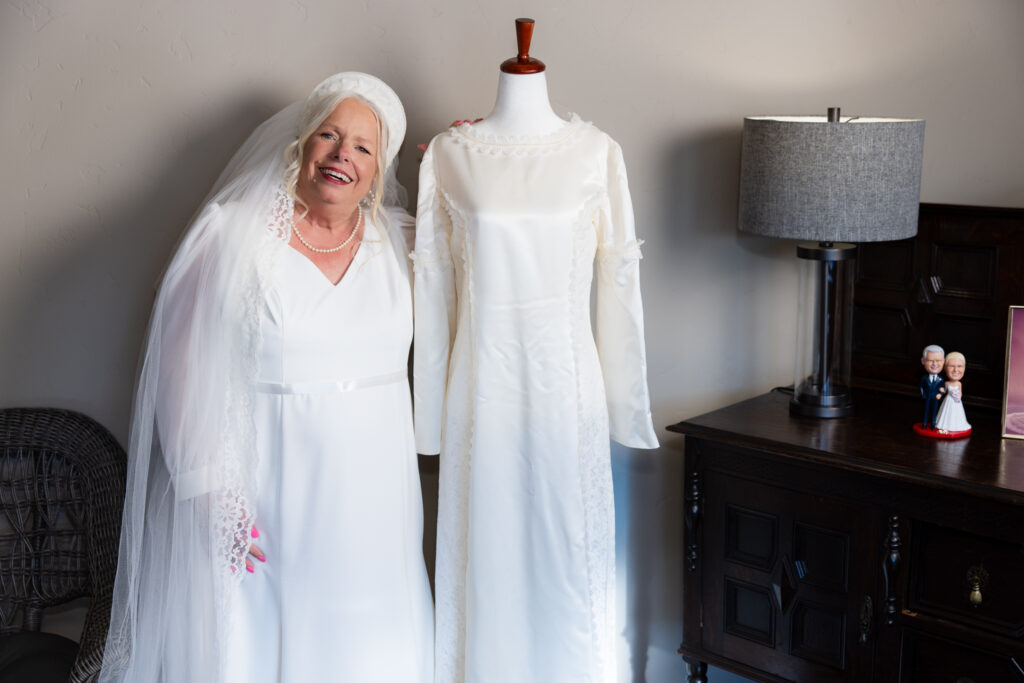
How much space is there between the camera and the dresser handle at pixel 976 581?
1.91 metres

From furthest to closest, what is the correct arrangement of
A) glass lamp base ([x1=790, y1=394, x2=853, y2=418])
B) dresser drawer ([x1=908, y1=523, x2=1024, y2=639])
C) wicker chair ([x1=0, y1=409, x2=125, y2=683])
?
wicker chair ([x1=0, y1=409, x2=125, y2=683]) < glass lamp base ([x1=790, y1=394, x2=853, y2=418]) < dresser drawer ([x1=908, y1=523, x2=1024, y2=639])

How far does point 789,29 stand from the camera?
239 cm

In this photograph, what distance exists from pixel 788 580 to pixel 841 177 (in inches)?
33.2

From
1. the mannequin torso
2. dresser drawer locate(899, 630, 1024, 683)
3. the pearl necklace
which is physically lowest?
dresser drawer locate(899, 630, 1024, 683)

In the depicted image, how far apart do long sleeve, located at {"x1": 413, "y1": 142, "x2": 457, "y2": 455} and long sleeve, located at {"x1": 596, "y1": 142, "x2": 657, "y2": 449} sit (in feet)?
1.07

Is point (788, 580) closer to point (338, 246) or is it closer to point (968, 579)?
point (968, 579)

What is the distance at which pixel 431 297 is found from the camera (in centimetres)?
219

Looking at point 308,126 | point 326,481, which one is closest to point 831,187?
point 308,126

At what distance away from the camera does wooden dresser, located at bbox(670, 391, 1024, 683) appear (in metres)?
1.91

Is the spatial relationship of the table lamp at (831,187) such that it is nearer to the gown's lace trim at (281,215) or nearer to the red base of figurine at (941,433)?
the red base of figurine at (941,433)

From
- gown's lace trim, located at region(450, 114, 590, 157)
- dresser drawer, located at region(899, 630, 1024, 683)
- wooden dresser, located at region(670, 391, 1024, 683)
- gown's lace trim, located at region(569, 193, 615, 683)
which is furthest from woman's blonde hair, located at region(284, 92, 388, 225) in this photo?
dresser drawer, located at region(899, 630, 1024, 683)

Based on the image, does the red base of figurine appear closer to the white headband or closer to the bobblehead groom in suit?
the bobblehead groom in suit

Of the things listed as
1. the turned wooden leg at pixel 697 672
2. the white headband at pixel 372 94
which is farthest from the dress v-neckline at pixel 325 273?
the turned wooden leg at pixel 697 672

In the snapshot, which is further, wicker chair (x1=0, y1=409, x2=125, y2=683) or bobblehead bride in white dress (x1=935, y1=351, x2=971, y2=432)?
wicker chair (x1=0, y1=409, x2=125, y2=683)
